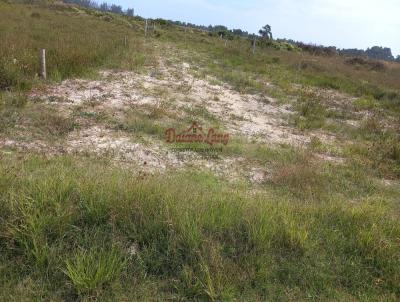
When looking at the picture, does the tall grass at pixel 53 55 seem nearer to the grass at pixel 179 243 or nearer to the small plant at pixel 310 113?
Answer: the grass at pixel 179 243

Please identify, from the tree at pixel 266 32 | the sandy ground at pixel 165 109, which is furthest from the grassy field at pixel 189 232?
the tree at pixel 266 32

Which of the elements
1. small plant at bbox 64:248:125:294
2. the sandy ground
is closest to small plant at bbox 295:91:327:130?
the sandy ground

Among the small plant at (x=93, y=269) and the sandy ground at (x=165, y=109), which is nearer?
the small plant at (x=93, y=269)

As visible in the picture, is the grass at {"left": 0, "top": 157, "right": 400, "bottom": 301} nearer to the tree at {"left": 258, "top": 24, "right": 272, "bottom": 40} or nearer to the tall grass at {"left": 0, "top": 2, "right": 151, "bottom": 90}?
the tall grass at {"left": 0, "top": 2, "right": 151, "bottom": 90}

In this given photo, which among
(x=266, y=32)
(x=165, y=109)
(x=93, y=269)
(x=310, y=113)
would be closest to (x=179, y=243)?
(x=93, y=269)

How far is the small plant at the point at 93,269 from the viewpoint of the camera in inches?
111

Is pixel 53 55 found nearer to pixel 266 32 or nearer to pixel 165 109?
pixel 165 109

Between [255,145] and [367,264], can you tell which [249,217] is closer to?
[367,264]

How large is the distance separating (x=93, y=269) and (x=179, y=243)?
0.78m

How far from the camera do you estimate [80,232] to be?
11.0ft

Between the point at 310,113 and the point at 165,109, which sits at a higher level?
the point at 310,113

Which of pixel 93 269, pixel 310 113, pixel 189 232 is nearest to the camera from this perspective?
pixel 93 269

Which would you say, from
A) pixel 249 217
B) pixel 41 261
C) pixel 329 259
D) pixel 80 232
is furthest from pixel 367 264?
pixel 41 261

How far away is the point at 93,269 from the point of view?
2.92m
